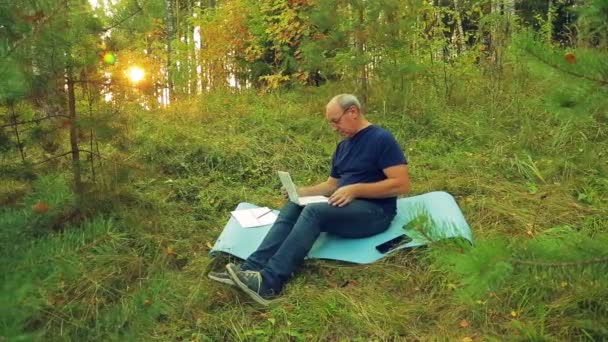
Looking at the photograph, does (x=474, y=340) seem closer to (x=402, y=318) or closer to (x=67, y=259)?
(x=402, y=318)

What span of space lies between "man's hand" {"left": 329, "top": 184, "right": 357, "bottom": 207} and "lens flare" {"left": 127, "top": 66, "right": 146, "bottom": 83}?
1.45m

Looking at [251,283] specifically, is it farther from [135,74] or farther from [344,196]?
[135,74]

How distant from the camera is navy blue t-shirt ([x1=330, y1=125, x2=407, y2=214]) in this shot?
3.19m

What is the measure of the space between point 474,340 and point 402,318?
1.13 ft

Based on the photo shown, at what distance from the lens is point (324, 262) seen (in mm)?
3182

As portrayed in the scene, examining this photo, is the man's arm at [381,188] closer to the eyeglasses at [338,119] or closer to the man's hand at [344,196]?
the man's hand at [344,196]

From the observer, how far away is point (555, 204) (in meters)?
3.62

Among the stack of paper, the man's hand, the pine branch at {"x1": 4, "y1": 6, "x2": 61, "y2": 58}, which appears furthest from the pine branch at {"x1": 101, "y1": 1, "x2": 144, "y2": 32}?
the man's hand

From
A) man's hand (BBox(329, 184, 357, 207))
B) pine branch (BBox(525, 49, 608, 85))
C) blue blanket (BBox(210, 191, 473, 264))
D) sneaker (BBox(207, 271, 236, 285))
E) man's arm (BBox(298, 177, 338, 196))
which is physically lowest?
sneaker (BBox(207, 271, 236, 285))

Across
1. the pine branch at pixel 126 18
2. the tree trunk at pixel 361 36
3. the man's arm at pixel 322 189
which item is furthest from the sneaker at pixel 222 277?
the tree trunk at pixel 361 36

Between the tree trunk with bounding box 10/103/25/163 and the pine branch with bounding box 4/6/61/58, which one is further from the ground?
the pine branch with bounding box 4/6/61/58

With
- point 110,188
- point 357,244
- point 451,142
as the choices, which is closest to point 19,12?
point 110,188

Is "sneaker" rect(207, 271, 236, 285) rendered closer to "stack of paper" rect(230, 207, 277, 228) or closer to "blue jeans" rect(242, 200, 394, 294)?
"blue jeans" rect(242, 200, 394, 294)

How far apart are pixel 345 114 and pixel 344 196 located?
506 mm
